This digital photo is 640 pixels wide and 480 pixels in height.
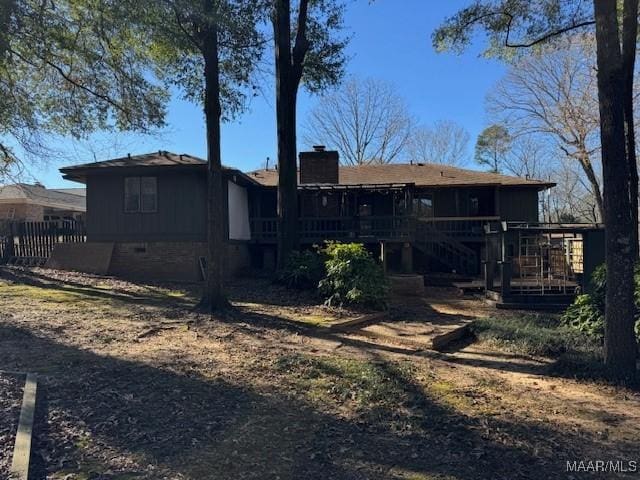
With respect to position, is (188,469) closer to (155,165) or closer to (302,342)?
(302,342)

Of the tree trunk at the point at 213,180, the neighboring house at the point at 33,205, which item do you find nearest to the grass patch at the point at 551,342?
the tree trunk at the point at 213,180

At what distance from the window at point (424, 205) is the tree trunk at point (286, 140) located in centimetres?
825

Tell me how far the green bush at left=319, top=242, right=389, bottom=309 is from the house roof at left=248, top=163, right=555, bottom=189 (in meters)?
8.81

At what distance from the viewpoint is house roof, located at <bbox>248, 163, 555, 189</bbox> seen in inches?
810

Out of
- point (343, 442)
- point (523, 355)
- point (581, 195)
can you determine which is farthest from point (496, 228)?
point (581, 195)

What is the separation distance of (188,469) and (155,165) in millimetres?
13776

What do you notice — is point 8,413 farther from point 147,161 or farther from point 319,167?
point 319,167

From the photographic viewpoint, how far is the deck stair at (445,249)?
18.8m

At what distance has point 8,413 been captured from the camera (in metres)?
4.64

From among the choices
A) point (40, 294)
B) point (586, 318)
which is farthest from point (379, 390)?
point (40, 294)

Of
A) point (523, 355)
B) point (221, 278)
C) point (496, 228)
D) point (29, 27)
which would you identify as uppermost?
point (29, 27)

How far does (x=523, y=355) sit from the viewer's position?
7.50 metres

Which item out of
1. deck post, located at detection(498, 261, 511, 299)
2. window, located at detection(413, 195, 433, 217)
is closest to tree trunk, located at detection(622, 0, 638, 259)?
deck post, located at detection(498, 261, 511, 299)

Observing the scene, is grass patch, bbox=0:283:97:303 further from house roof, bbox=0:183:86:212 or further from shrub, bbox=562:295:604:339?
house roof, bbox=0:183:86:212
